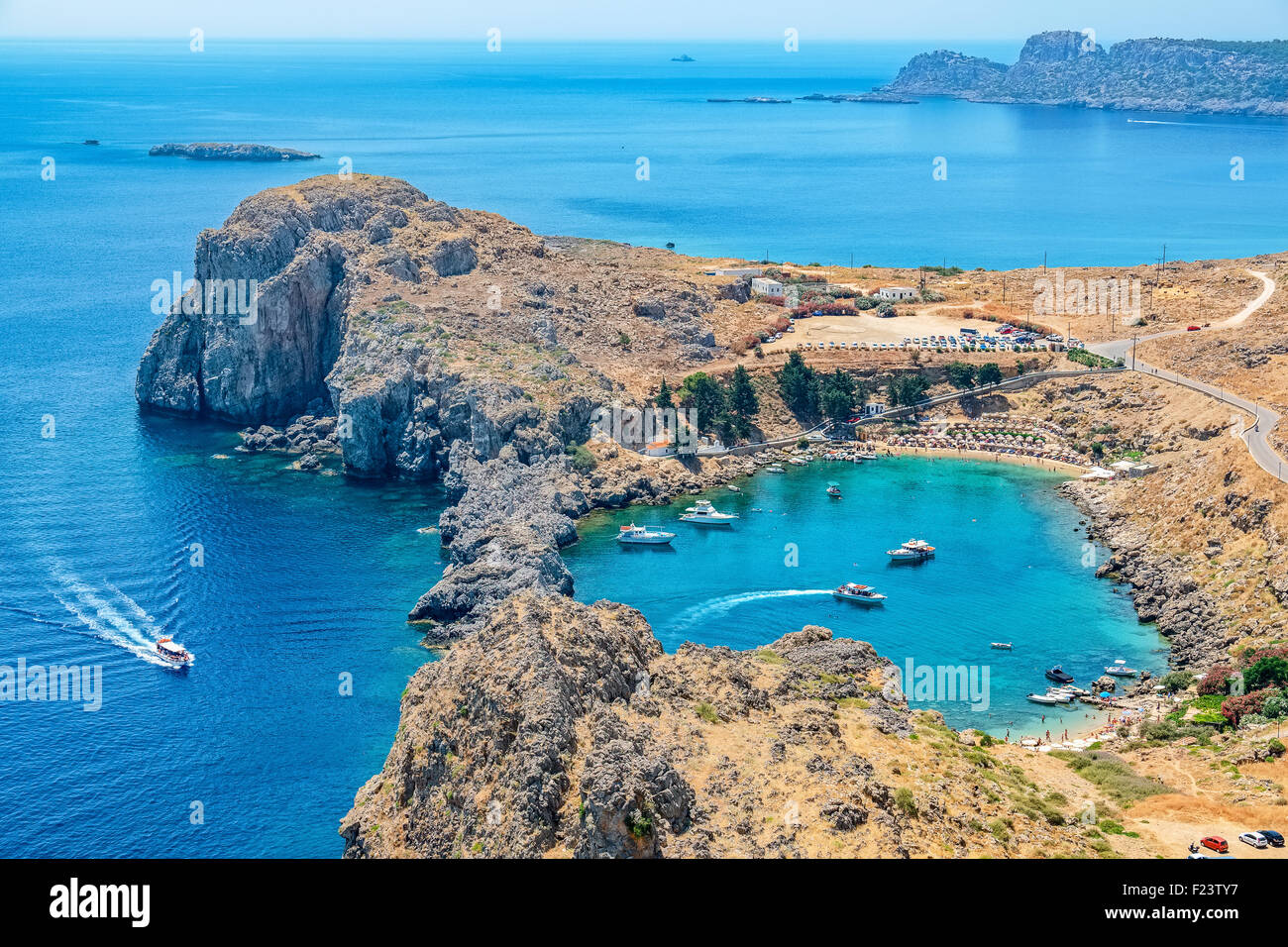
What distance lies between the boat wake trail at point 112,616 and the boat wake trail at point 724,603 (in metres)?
36.2

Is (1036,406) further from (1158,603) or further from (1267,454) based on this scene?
(1158,603)

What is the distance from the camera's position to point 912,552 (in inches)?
4439

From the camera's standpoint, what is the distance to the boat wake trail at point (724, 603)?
99.7 metres

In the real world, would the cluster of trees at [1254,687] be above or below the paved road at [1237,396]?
below

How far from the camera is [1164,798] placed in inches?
2571

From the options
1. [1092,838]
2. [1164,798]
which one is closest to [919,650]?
[1164,798]

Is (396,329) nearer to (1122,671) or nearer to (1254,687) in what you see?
(1122,671)

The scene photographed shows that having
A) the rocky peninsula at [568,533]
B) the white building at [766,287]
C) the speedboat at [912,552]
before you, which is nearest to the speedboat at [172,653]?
the rocky peninsula at [568,533]

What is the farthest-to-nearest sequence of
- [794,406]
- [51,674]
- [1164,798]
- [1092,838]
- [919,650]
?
[794,406], [919,650], [51,674], [1164,798], [1092,838]

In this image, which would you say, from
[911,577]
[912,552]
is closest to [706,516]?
[912,552]

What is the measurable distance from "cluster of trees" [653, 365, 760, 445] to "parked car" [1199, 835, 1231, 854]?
86476 millimetres

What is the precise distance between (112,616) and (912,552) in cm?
6297

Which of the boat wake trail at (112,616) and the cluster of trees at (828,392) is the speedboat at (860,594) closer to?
the cluster of trees at (828,392)
